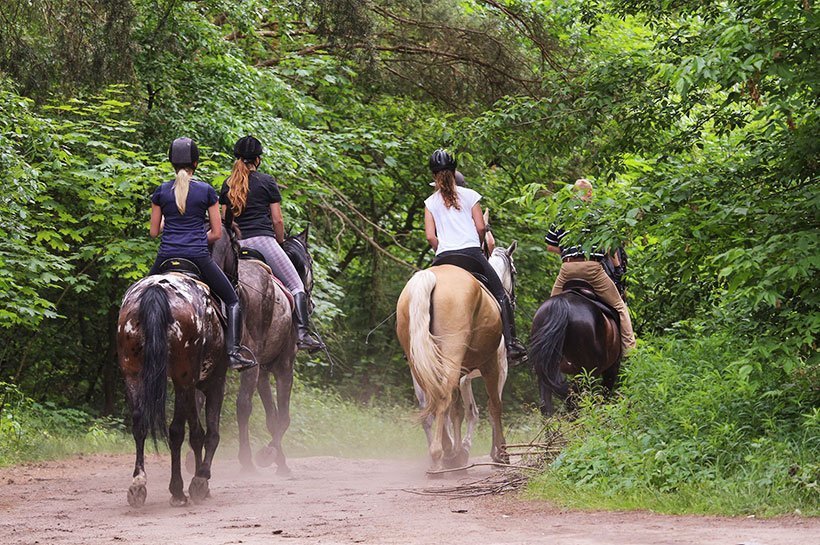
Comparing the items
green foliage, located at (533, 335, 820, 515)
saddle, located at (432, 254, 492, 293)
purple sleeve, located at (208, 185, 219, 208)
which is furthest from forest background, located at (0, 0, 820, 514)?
purple sleeve, located at (208, 185, 219, 208)

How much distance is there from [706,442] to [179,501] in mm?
4282

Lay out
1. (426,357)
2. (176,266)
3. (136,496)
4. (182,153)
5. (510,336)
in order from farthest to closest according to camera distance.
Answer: (510,336)
(426,357)
(182,153)
(176,266)
(136,496)

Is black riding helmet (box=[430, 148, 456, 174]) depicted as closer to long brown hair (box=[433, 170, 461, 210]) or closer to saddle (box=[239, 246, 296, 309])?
long brown hair (box=[433, 170, 461, 210])

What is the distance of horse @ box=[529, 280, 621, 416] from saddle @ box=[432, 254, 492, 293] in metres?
0.77

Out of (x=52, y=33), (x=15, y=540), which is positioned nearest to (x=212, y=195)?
(x=15, y=540)

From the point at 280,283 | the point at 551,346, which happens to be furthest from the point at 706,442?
the point at 280,283

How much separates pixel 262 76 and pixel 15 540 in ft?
43.3

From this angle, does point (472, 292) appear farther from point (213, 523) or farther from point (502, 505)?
point (213, 523)

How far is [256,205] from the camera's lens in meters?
12.5

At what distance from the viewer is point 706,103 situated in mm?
11727

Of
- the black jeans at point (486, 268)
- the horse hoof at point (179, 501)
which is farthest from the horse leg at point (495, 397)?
the horse hoof at point (179, 501)

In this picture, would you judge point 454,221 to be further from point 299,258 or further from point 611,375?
point 611,375

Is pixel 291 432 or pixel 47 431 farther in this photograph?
pixel 291 432

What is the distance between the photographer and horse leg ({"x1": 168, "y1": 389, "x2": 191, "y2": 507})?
948 cm
